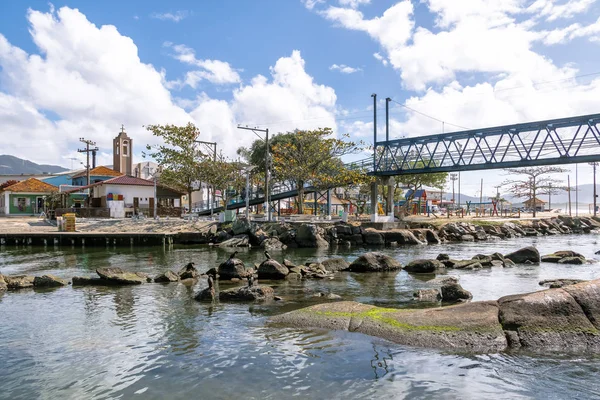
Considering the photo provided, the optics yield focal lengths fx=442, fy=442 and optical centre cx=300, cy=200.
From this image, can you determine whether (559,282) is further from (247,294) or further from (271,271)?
(247,294)

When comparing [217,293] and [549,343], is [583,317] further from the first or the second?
[217,293]

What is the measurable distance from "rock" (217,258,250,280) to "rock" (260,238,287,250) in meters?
17.3

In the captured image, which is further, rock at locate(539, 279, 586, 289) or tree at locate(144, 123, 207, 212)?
tree at locate(144, 123, 207, 212)

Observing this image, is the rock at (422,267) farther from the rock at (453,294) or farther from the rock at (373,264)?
the rock at (453,294)

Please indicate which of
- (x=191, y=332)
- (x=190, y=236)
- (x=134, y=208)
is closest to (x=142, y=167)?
(x=134, y=208)

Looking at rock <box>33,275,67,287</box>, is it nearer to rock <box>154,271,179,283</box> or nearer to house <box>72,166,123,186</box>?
rock <box>154,271,179,283</box>

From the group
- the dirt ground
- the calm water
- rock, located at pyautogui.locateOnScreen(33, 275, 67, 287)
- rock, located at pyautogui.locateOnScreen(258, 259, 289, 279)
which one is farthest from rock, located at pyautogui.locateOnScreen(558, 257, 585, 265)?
the dirt ground

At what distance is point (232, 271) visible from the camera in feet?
68.7

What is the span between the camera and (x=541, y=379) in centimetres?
857

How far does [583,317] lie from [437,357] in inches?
142

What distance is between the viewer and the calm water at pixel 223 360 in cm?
834

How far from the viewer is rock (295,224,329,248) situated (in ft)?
133

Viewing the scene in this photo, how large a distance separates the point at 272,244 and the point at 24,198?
135 feet

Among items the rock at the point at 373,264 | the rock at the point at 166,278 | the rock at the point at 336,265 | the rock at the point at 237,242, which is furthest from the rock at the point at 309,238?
the rock at the point at 166,278
